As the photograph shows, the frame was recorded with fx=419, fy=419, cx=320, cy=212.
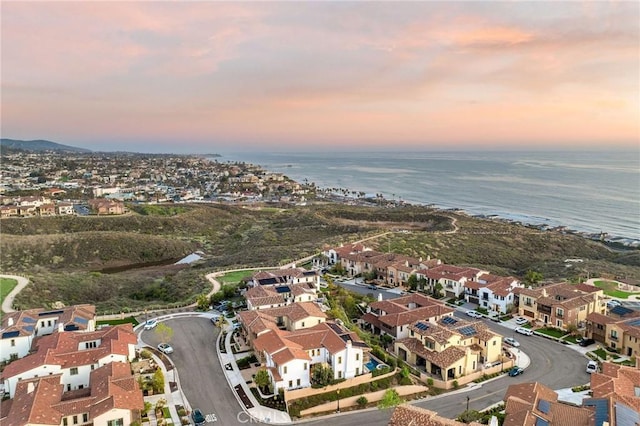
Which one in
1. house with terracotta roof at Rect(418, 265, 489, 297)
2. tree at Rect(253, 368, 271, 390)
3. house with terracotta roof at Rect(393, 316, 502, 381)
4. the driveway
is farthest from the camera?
house with terracotta roof at Rect(418, 265, 489, 297)

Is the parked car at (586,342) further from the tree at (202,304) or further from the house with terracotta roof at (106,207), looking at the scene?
the house with terracotta roof at (106,207)

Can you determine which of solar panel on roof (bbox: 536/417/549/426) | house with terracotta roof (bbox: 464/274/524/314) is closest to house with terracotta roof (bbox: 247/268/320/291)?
house with terracotta roof (bbox: 464/274/524/314)

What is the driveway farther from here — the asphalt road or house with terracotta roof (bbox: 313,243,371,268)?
house with terracotta roof (bbox: 313,243,371,268)

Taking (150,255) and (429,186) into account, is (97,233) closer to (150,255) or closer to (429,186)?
(150,255)

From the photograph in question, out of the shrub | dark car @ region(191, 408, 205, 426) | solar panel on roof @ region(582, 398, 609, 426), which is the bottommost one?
the shrub

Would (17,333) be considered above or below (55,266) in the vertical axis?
above

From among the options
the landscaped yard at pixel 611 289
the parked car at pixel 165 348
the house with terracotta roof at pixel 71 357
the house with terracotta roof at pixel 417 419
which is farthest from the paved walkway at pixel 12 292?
the landscaped yard at pixel 611 289

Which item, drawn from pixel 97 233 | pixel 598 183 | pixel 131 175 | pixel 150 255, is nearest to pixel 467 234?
pixel 150 255
